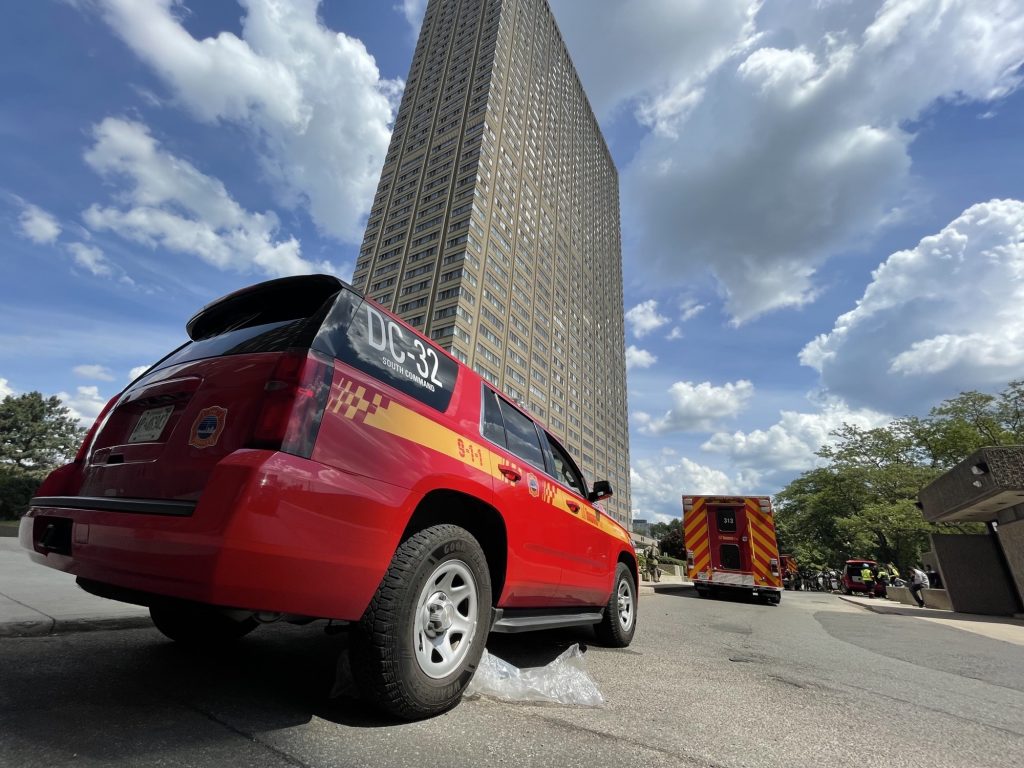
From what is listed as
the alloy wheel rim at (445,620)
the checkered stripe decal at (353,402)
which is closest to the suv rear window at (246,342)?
the checkered stripe decal at (353,402)

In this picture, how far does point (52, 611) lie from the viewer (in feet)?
11.1

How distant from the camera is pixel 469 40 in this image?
9131cm

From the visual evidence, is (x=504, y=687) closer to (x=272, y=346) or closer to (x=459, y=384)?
(x=459, y=384)

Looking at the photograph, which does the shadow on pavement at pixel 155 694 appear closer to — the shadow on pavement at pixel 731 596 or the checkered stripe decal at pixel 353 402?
the checkered stripe decal at pixel 353 402

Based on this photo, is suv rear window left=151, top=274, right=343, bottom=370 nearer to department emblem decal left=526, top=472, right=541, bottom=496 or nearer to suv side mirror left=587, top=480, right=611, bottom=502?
department emblem decal left=526, top=472, right=541, bottom=496

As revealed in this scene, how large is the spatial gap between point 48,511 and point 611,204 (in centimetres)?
14321

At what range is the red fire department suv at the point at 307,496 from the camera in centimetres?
163

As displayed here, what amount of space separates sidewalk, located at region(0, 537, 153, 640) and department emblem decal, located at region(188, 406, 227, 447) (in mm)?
2369

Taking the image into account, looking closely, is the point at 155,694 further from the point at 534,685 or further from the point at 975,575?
the point at 975,575

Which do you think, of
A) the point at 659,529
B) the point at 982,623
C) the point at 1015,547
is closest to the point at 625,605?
the point at 982,623

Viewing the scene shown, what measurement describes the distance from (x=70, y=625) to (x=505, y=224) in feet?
270

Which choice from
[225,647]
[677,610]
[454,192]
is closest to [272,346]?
[225,647]

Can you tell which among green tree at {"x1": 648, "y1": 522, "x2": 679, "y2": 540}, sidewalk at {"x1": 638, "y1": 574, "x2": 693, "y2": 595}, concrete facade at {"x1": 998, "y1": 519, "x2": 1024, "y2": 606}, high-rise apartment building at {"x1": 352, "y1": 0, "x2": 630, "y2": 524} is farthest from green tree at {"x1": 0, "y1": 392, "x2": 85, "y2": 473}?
green tree at {"x1": 648, "y1": 522, "x2": 679, "y2": 540}

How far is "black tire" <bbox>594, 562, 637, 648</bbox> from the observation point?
14.6 ft
